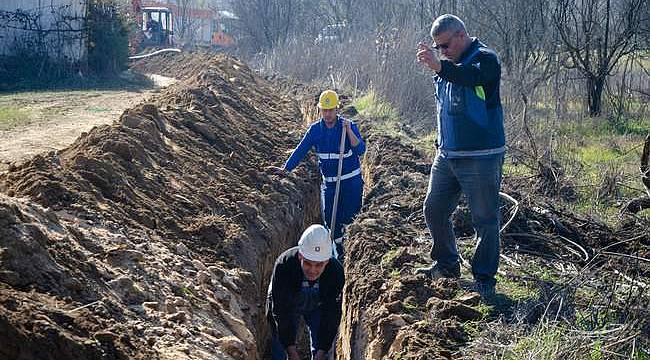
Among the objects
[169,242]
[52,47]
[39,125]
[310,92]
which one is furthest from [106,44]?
[169,242]

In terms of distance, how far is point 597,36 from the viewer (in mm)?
15953

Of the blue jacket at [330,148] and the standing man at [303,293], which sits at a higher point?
the blue jacket at [330,148]

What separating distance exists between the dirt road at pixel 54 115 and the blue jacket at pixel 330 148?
3.39m

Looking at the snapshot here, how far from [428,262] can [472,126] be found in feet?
5.46

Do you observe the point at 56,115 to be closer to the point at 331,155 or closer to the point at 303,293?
the point at 331,155

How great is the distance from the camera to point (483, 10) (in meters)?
18.7

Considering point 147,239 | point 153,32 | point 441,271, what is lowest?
point 441,271

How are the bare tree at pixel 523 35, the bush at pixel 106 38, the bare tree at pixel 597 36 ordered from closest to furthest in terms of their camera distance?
the bare tree at pixel 597 36 → the bare tree at pixel 523 35 → the bush at pixel 106 38

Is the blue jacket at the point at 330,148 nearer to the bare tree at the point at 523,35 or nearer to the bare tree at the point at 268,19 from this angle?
the bare tree at the point at 523,35

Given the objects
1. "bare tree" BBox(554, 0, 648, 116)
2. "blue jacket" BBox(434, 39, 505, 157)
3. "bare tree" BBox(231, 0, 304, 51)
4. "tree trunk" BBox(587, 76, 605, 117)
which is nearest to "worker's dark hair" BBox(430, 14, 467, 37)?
"blue jacket" BBox(434, 39, 505, 157)

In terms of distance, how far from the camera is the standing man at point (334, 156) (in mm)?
9000

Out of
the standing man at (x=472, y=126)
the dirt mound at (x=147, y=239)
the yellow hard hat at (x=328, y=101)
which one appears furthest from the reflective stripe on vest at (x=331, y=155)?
the standing man at (x=472, y=126)

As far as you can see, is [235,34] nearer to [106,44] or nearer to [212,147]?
[106,44]

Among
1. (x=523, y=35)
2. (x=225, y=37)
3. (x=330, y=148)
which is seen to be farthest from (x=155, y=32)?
(x=330, y=148)
